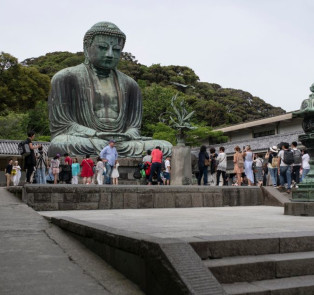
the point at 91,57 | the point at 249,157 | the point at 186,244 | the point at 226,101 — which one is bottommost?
the point at 186,244

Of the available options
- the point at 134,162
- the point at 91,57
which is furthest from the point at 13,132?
the point at 134,162

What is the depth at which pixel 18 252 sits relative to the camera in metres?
3.75

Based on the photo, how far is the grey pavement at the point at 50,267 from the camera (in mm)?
2996

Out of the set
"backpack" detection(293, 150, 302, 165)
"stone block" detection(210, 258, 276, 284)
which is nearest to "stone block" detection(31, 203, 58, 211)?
"stone block" detection(210, 258, 276, 284)

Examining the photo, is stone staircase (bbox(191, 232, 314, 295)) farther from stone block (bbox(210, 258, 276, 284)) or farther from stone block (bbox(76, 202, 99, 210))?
stone block (bbox(76, 202, 99, 210))

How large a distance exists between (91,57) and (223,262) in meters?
13.0

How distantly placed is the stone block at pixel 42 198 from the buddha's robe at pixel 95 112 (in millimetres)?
6427

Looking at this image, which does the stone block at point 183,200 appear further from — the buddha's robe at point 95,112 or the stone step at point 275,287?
the buddha's robe at point 95,112

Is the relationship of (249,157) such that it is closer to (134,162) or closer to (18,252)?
(134,162)

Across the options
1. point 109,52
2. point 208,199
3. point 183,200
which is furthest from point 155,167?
point 109,52

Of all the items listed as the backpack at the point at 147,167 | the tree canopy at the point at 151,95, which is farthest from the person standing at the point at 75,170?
the tree canopy at the point at 151,95

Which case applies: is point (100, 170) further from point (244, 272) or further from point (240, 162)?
point (244, 272)

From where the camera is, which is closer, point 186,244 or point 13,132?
point 186,244

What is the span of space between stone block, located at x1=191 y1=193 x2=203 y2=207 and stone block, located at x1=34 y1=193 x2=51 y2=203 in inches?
116
